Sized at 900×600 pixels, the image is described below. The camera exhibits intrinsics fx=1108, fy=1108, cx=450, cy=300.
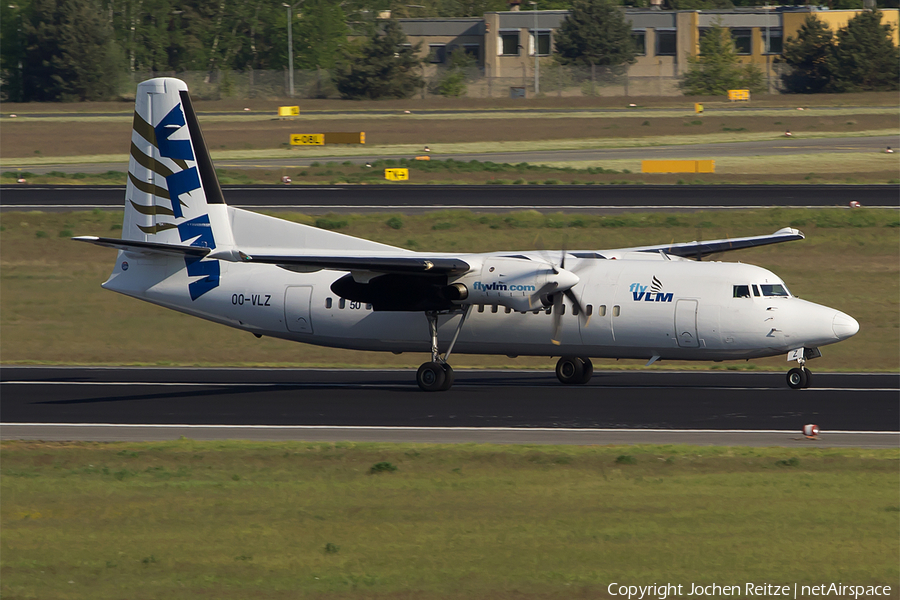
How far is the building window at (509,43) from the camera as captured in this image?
418 feet

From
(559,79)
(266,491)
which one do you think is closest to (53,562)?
(266,491)

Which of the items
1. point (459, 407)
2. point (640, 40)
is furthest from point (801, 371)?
point (640, 40)

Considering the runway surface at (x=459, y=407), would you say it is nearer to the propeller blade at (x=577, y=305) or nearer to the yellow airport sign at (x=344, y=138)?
the propeller blade at (x=577, y=305)

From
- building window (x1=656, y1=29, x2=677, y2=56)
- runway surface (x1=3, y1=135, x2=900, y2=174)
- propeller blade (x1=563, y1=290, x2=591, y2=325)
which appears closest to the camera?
propeller blade (x1=563, y1=290, x2=591, y2=325)

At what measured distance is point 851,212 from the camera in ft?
149

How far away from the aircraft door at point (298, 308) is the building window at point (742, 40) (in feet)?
354

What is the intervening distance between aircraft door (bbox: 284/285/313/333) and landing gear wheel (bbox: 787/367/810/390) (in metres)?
11.3

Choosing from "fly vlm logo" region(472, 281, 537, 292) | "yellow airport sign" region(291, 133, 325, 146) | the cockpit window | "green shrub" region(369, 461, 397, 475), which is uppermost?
"yellow airport sign" region(291, 133, 325, 146)

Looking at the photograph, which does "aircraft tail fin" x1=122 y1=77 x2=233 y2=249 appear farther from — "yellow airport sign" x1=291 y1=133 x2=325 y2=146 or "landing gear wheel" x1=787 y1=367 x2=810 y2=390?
"yellow airport sign" x1=291 y1=133 x2=325 y2=146

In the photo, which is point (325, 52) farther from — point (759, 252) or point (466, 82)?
point (759, 252)

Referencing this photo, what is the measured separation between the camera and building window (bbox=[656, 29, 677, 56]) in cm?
12488

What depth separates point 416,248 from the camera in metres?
43.0

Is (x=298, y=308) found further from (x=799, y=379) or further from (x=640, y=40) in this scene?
(x=640, y=40)

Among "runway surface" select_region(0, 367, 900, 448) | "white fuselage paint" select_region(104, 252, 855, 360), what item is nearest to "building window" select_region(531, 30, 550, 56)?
"runway surface" select_region(0, 367, 900, 448)
